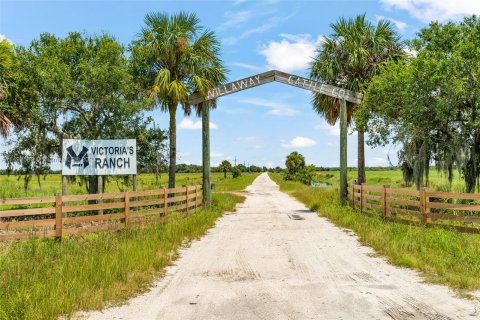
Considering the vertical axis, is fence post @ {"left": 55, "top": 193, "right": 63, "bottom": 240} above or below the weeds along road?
above

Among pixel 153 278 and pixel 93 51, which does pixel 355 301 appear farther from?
pixel 93 51

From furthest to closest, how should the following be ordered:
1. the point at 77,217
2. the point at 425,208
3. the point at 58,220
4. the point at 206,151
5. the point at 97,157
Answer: the point at 206,151
the point at 97,157
the point at 425,208
the point at 77,217
the point at 58,220

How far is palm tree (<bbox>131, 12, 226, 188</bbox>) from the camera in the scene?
61.3 ft

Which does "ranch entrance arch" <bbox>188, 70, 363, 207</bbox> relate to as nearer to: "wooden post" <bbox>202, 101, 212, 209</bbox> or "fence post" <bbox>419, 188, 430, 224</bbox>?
"wooden post" <bbox>202, 101, 212, 209</bbox>

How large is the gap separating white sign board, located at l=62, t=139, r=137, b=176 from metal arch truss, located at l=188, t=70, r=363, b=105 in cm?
521

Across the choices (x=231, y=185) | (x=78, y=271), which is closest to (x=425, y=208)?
(x=78, y=271)

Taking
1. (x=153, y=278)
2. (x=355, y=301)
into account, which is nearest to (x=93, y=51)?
(x=153, y=278)

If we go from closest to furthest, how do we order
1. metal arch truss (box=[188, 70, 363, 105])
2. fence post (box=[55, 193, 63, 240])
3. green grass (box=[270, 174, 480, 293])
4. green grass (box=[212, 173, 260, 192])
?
green grass (box=[270, 174, 480, 293])
fence post (box=[55, 193, 63, 240])
metal arch truss (box=[188, 70, 363, 105])
green grass (box=[212, 173, 260, 192])

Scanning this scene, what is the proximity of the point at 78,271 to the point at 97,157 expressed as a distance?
817 centimetres

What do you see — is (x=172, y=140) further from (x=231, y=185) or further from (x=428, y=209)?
(x=231, y=185)

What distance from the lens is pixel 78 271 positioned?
22.0 ft

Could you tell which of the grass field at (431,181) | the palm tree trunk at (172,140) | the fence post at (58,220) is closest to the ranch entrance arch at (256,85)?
the palm tree trunk at (172,140)

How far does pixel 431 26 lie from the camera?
1606 cm

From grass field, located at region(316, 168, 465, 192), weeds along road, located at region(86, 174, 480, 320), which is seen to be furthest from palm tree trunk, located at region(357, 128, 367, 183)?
weeds along road, located at region(86, 174, 480, 320)
